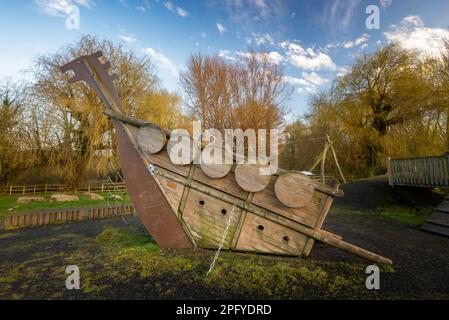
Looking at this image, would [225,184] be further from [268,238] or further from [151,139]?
[151,139]

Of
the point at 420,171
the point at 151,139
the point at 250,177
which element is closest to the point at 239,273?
the point at 250,177

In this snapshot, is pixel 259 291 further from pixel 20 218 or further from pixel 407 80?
pixel 407 80

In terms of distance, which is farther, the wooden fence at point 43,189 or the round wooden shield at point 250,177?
the wooden fence at point 43,189

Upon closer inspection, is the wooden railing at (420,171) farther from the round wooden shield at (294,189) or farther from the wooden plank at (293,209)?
the round wooden shield at (294,189)

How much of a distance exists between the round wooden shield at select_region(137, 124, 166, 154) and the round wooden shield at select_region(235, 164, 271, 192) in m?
1.40

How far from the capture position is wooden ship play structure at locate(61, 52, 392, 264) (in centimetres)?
356

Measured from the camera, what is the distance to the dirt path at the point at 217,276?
2887mm

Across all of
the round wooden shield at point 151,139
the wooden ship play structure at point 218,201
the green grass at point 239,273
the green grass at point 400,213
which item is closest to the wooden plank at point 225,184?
the wooden ship play structure at point 218,201

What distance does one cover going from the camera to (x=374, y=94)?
17.9 m

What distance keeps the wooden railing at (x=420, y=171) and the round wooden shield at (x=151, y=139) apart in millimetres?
9226

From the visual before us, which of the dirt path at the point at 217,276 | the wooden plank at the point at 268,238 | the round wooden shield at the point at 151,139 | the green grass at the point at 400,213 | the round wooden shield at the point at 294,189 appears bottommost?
the green grass at the point at 400,213

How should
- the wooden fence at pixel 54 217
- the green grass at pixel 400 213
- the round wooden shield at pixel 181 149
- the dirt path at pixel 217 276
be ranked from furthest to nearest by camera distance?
the green grass at pixel 400 213 → the wooden fence at pixel 54 217 → the round wooden shield at pixel 181 149 → the dirt path at pixel 217 276

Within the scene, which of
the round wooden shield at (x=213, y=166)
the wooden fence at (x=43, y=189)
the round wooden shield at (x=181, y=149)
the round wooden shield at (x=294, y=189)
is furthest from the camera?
the wooden fence at (x=43, y=189)
